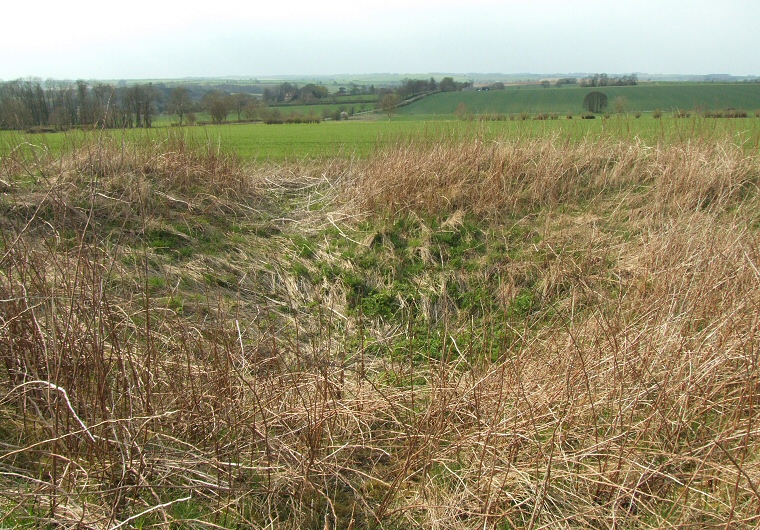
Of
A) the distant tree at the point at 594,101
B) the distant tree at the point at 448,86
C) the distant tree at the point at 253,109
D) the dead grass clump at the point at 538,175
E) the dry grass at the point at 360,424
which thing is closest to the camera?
the dry grass at the point at 360,424

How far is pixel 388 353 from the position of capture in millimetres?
5977

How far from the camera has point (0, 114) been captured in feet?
28.7

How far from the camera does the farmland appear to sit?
9.43ft

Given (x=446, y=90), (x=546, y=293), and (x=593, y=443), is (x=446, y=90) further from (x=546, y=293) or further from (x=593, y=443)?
(x=593, y=443)

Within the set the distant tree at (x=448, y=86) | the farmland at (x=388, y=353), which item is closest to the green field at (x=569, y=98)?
the distant tree at (x=448, y=86)

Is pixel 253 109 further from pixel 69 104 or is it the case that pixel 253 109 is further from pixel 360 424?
pixel 360 424

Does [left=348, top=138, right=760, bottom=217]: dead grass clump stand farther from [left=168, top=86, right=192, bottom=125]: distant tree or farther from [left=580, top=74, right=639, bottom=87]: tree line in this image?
[left=580, top=74, right=639, bottom=87]: tree line

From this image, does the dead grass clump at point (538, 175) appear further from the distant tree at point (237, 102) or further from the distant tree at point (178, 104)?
the distant tree at point (237, 102)

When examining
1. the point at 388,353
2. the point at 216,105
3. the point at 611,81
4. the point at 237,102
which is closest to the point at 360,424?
the point at 388,353

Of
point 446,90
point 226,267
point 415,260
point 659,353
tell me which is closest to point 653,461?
point 659,353

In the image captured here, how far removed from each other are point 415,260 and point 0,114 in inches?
285

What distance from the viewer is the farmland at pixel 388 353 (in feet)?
9.43

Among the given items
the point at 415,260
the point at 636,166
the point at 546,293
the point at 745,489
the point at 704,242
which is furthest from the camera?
the point at 636,166

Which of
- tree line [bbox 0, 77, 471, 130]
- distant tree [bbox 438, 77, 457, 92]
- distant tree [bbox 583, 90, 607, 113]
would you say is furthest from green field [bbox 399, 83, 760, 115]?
tree line [bbox 0, 77, 471, 130]
